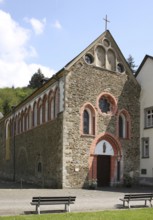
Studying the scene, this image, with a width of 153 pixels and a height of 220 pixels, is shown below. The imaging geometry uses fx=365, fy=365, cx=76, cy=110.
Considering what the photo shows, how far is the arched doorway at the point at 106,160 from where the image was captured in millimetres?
28344

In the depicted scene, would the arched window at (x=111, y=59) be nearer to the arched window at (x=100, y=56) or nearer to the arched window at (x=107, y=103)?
the arched window at (x=100, y=56)

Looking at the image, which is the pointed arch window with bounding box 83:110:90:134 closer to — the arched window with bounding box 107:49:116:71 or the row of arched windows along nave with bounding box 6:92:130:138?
the row of arched windows along nave with bounding box 6:92:130:138

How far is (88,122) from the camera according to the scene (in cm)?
2864

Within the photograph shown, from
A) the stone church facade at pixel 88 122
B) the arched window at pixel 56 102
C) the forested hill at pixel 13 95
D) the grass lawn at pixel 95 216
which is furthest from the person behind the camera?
the forested hill at pixel 13 95

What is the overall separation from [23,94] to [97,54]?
84.9m

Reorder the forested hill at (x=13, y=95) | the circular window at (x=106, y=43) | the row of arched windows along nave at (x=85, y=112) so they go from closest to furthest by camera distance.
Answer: the row of arched windows along nave at (x=85, y=112)
the circular window at (x=106, y=43)
the forested hill at (x=13, y=95)

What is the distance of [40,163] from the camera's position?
31.3 meters

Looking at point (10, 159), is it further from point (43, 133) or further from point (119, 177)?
point (119, 177)

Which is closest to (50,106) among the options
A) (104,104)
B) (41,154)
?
(41,154)

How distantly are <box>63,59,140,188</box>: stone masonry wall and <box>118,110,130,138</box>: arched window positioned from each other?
43 centimetres

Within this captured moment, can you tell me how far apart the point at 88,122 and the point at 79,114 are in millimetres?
1298

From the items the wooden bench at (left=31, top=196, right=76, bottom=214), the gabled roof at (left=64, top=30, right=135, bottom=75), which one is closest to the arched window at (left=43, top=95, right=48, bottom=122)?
the gabled roof at (left=64, top=30, right=135, bottom=75)

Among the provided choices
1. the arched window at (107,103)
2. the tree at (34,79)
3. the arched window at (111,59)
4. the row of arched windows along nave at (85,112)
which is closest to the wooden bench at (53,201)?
the row of arched windows along nave at (85,112)

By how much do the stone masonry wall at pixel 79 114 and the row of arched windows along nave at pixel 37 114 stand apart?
1601mm
